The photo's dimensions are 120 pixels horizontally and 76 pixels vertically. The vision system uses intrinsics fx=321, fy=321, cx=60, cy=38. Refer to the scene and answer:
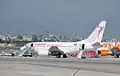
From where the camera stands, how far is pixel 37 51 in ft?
288

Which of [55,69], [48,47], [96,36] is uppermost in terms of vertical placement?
[96,36]

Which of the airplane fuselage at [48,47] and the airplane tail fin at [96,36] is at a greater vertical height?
the airplane tail fin at [96,36]

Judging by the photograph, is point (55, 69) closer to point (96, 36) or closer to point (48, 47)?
point (48, 47)

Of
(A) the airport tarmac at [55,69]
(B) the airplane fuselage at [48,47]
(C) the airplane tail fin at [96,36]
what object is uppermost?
(C) the airplane tail fin at [96,36]

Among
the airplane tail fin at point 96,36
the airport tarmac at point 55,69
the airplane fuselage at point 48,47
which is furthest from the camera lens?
the airplane tail fin at point 96,36

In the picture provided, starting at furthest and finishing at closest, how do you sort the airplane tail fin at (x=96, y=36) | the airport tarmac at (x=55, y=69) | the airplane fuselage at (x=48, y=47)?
the airplane tail fin at (x=96, y=36), the airplane fuselage at (x=48, y=47), the airport tarmac at (x=55, y=69)

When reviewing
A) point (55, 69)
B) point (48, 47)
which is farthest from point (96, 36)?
point (55, 69)

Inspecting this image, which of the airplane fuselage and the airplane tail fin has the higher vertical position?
the airplane tail fin

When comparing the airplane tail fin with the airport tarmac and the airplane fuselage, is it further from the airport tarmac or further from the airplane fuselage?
the airport tarmac

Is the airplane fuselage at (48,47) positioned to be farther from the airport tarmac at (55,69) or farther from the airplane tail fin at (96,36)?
the airport tarmac at (55,69)

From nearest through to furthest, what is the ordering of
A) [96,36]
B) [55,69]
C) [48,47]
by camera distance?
[55,69] < [48,47] < [96,36]

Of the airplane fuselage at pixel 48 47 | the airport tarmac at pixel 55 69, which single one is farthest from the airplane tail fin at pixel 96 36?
the airport tarmac at pixel 55 69

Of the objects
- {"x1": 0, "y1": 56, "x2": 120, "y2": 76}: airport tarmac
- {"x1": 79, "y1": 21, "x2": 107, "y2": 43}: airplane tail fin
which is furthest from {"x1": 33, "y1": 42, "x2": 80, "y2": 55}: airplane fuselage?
Answer: {"x1": 0, "y1": 56, "x2": 120, "y2": 76}: airport tarmac

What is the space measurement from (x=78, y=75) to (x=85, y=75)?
59 centimetres
